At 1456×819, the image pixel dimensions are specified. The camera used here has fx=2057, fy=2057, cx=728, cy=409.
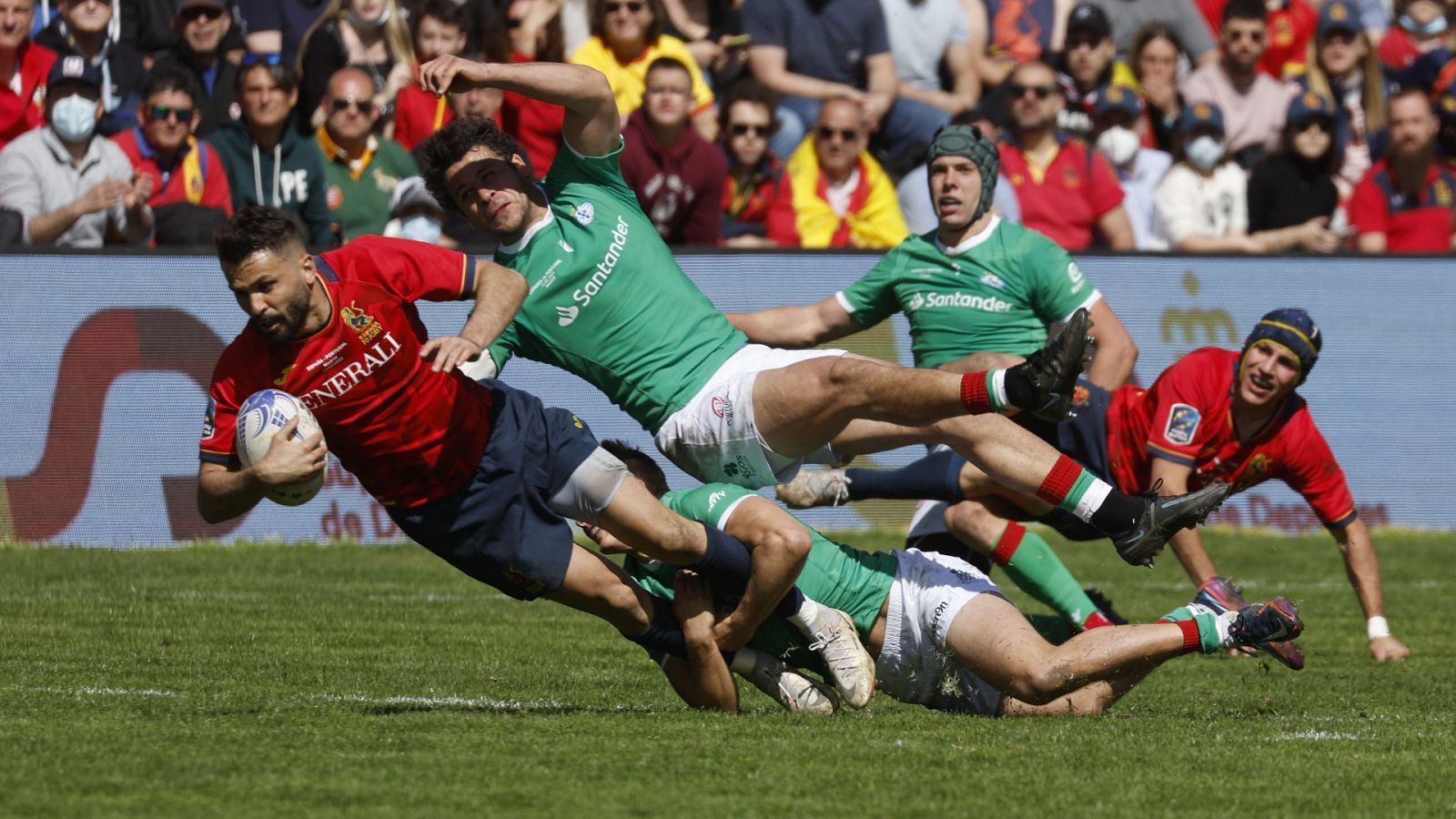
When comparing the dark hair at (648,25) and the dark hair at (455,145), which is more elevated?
the dark hair at (455,145)

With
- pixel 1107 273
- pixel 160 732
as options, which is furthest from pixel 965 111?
pixel 160 732

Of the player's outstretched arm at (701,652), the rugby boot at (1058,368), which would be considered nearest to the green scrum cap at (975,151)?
the rugby boot at (1058,368)

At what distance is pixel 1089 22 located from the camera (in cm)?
1633

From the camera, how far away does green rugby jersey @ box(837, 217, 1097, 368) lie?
9.82 meters

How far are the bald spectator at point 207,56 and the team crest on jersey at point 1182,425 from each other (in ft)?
24.1

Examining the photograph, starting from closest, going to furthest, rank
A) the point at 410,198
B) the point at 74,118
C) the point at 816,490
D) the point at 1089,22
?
the point at 816,490 → the point at 74,118 → the point at 410,198 → the point at 1089,22

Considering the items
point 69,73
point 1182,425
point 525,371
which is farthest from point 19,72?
point 1182,425

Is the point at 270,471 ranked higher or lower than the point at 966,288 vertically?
higher

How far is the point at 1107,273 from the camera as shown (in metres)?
14.2

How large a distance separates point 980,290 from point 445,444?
344cm

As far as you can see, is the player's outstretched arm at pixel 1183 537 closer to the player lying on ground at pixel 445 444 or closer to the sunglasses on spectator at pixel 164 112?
the player lying on ground at pixel 445 444

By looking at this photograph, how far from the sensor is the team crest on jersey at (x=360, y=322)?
23.1 ft

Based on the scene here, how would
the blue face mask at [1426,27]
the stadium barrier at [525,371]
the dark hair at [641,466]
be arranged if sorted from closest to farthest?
the dark hair at [641,466]
the stadium barrier at [525,371]
the blue face mask at [1426,27]

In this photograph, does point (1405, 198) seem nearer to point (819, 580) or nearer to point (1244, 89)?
point (1244, 89)
